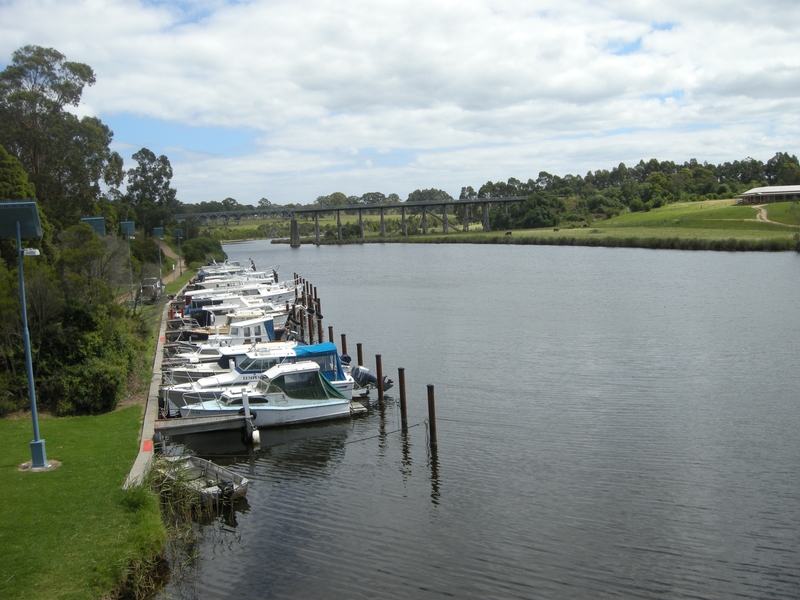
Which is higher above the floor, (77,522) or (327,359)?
(327,359)

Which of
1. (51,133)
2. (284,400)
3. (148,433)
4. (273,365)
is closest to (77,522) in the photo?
(148,433)

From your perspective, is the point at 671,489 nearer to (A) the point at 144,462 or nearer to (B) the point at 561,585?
(B) the point at 561,585

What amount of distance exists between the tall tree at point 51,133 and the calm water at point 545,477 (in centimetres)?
3026

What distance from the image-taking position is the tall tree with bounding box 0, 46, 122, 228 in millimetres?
56125

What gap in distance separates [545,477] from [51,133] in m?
50.3

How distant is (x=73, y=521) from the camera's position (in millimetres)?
14859

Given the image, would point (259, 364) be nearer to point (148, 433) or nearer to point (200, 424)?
point (200, 424)

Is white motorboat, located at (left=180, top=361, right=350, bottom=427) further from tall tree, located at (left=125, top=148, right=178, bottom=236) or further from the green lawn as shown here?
tall tree, located at (left=125, top=148, right=178, bottom=236)

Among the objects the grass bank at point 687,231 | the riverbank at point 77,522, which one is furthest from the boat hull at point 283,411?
the grass bank at point 687,231

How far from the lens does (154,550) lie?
49.8 feet

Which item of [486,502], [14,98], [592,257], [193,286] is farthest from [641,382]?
[592,257]

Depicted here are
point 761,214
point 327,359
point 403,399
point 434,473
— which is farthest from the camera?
point 761,214

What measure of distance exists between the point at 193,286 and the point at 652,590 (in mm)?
51820

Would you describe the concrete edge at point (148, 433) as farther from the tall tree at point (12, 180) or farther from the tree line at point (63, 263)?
the tall tree at point (12, 180)
